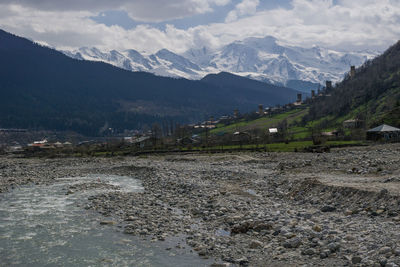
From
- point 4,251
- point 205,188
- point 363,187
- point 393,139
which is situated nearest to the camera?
point 4,251

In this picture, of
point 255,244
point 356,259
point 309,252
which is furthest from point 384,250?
point 255,244

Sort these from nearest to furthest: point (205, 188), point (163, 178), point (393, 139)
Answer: point (205, 188), point (163, 178), point (393, 139)

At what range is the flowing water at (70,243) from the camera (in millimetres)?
18031

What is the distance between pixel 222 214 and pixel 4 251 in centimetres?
1190

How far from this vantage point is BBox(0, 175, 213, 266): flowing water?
59.2 feet

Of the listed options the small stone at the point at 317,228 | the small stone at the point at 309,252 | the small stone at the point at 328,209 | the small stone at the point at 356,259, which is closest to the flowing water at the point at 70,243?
the small stone at the point at 309,252

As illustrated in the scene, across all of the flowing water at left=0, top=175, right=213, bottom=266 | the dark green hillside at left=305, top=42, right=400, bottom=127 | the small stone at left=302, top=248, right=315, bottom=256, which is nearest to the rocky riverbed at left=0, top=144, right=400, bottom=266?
the small stone at left=302, top=248, right=315, bottom=256

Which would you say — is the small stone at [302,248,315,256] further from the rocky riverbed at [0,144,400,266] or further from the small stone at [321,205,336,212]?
the small stone at [321,205,336,212]

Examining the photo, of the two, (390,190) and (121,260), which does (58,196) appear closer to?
(121,260)

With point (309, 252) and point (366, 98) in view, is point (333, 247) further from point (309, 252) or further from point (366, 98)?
point (366, 98)

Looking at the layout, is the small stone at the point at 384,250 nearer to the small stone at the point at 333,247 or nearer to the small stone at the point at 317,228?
the small stone at the point at 333,247

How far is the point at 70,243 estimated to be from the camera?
2106cm

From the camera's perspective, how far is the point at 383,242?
16109 millimetres

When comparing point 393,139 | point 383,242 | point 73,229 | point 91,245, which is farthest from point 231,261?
point 393,139
